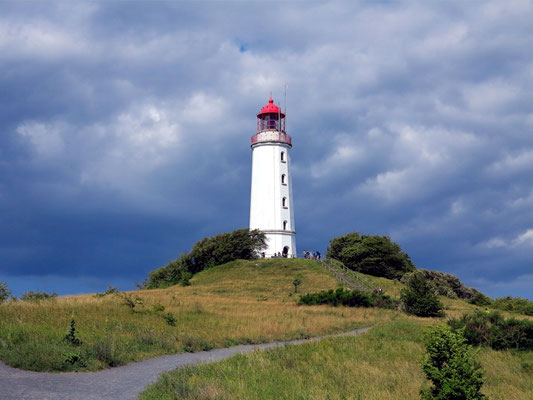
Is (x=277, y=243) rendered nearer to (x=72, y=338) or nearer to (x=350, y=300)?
(x=350, y=300)

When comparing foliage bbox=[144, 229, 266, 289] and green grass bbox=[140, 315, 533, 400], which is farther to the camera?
foliage bbox=[144, 229, 266, 289]

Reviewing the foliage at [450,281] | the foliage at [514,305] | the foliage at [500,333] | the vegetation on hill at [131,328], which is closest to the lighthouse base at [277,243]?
the foliage at [450,281]

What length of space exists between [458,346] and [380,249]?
57.6 m

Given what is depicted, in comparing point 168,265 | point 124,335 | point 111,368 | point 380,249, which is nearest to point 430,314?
point 124,335

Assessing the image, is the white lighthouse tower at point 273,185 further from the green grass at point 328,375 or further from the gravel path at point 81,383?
the gravel path at point 81,383

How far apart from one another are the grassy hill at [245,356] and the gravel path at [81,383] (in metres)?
0.53

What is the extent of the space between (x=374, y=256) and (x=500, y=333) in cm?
4545

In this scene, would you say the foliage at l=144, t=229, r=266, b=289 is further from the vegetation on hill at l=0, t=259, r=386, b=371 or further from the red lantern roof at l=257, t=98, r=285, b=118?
the vegetation on hill at l=0, t=259, r=386, b=371

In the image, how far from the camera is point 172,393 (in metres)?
10.3

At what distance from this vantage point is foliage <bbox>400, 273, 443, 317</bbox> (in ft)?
107

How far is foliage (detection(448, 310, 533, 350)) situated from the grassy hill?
1147 mm

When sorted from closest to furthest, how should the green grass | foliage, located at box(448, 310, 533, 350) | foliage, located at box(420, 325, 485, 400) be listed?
1. foliage, located at box(420, 325, 485, 400)
2. the green grass
3. foliage, located at box(448, 310, 533, 350)

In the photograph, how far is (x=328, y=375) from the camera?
43.0ft

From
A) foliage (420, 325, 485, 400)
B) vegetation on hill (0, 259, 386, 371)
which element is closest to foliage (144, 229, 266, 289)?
vegetation on hill (0, 259, 386, 371)
